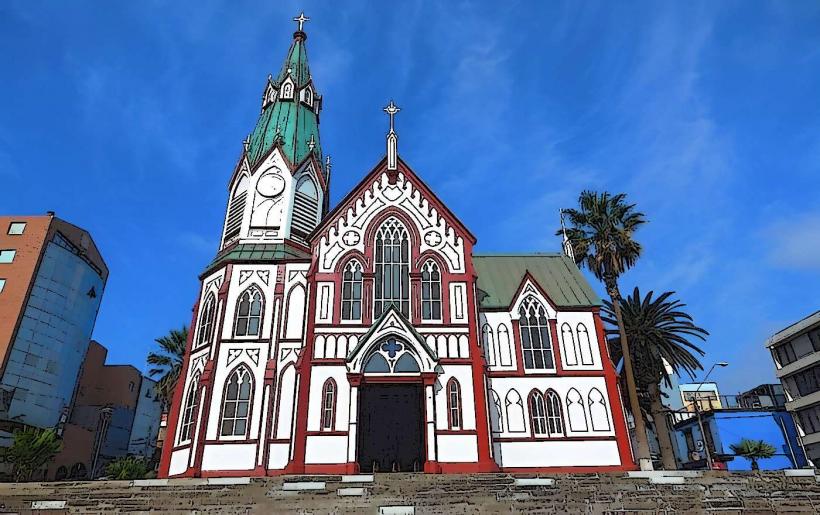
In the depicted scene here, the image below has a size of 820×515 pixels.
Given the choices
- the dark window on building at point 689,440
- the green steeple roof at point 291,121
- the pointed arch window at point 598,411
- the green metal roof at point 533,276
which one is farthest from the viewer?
the dark window on building at point 689,440

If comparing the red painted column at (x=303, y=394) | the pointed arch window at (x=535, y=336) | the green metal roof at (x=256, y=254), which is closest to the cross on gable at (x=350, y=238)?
the green metal roof at (x=256, y=254)

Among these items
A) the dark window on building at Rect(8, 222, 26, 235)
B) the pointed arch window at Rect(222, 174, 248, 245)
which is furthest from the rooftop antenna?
the dark window on building at Rect(8, 222, 26, 235)

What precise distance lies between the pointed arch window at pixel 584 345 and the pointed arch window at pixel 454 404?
289 inches

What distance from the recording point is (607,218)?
35.2 meters

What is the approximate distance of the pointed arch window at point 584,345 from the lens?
27.8 meters

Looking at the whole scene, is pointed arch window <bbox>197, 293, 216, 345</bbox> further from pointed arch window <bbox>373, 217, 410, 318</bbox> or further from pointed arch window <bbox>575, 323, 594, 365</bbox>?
pointed arch window <bbox>575, 323, 594, 365</bbox>

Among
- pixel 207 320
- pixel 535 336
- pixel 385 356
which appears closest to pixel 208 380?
pixel 207 320

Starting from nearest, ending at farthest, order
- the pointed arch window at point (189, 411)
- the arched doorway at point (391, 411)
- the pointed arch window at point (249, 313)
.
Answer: the arched doorway at point (391, 411), the pointed arch window at point (189, 411), the pointed arch window at point (249, 313)

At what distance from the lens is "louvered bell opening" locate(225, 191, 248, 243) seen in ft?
103

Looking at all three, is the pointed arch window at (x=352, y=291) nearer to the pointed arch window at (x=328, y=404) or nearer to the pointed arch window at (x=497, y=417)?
the pointed arch window at (x=328, y=404)

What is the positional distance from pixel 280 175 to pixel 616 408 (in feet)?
74.5

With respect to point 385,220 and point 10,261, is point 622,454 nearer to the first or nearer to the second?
point 385,220

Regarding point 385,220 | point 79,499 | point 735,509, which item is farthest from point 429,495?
point 385,220

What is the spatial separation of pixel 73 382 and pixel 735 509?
4872 centimetres
